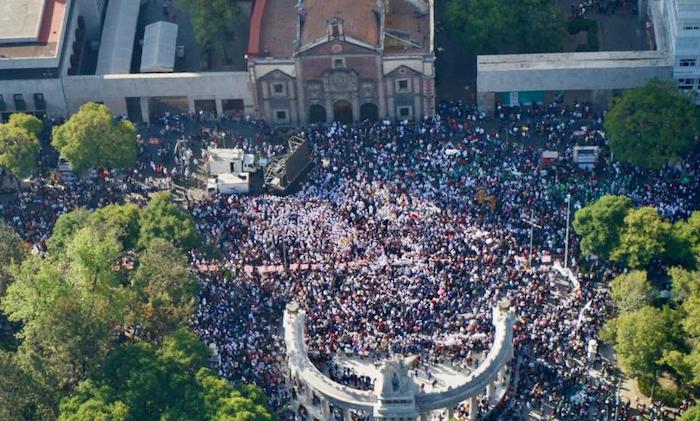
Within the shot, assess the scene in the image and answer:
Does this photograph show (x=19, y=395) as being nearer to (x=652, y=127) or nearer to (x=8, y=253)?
(x=8, y=253)

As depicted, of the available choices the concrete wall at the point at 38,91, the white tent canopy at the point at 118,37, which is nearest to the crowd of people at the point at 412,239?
the white tent canopy at the point at 118,37

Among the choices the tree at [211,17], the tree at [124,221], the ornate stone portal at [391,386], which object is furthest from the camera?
the tree at [211,17]

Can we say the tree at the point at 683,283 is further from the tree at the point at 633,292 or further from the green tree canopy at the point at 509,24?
the green tree canopy at the point at 509,24

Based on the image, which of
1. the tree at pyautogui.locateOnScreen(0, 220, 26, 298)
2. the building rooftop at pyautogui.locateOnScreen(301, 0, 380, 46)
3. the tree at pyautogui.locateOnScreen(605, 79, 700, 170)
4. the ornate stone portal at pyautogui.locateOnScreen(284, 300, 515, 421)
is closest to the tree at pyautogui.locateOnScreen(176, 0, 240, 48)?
the building rooftop at pyautogui.locateOnScreen(301, 0, 380, 46)

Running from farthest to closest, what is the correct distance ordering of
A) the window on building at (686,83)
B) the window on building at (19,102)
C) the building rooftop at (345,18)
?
the window on building at (19,102)
the building rooftop at (345,18)
the window on building at (686,83)

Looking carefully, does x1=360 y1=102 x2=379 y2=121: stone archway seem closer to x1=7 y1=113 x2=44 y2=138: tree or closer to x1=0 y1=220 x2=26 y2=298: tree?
x1=7 y1=113 x2=44 y2=138: tree

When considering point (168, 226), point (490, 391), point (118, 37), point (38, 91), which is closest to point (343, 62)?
point (118, 37)
